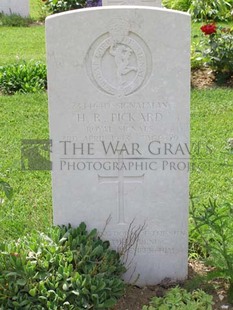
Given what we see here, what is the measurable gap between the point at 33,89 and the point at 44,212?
11.4 ft

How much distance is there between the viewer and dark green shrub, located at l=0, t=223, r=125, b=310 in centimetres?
322

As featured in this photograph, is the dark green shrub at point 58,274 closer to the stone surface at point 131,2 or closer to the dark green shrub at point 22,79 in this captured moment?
the stone surface at point 131,2

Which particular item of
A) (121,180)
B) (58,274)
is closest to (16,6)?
(121,180)

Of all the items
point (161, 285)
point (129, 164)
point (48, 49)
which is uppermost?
point (48, 49)

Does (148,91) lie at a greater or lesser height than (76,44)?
lesser

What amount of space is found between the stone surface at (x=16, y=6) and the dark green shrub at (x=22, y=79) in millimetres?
6082

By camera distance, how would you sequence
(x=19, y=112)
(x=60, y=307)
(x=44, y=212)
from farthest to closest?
(x=19, y=112) → (x=44, y=212) → (x=60, y=307)

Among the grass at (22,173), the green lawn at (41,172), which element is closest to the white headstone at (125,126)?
the green lawn at (41,172)

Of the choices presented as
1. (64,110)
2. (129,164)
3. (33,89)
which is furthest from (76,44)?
(33,89)

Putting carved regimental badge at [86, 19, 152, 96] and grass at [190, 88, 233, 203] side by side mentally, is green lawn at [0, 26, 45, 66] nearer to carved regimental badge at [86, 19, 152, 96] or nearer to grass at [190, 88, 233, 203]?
grass at [190, 88, 233, 203]

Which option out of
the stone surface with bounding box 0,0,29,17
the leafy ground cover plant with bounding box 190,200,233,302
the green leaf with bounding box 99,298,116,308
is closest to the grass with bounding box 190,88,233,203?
the leafy ground cover plant with bounding box 190,200,233,302

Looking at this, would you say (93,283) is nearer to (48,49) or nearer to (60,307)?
(60,307)

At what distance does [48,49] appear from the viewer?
3.44 m

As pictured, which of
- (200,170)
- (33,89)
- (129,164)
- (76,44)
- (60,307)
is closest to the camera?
(60,307)
